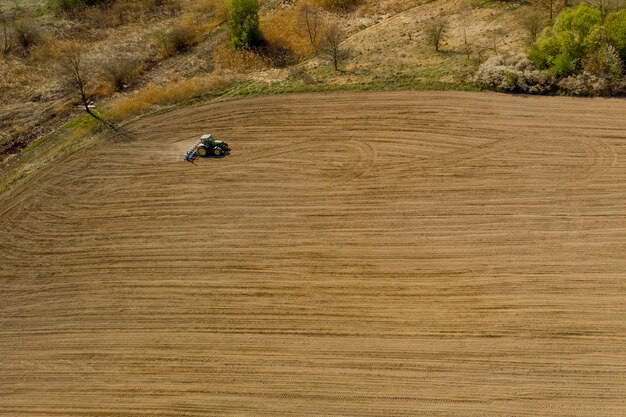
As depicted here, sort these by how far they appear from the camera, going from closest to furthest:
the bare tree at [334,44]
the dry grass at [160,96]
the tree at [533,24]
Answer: the dry grass at [160,96], the tree at [533,24], the bare tree at [334,44]

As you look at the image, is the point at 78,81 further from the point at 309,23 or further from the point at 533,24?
the point at 533,24

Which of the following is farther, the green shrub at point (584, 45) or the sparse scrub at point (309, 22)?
the sparse scrub at point (309, 22)

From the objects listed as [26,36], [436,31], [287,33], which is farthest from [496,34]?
[26,36]

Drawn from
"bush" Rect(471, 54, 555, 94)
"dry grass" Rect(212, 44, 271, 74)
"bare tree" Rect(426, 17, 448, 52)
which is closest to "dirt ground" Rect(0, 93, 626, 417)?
"bush" Rect(471, 54, 555, 94)

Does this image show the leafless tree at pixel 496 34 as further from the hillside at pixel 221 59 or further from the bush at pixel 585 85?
the bush at pixel 585 85

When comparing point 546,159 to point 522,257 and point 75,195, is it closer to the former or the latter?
point 522,257

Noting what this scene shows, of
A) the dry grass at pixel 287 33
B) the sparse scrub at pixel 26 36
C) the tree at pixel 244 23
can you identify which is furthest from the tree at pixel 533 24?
the sparse scrub at pixel 26 36

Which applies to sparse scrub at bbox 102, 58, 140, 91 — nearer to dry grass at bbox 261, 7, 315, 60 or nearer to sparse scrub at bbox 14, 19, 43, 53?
sparse scrub at bbox 14, 19, 43, 53
